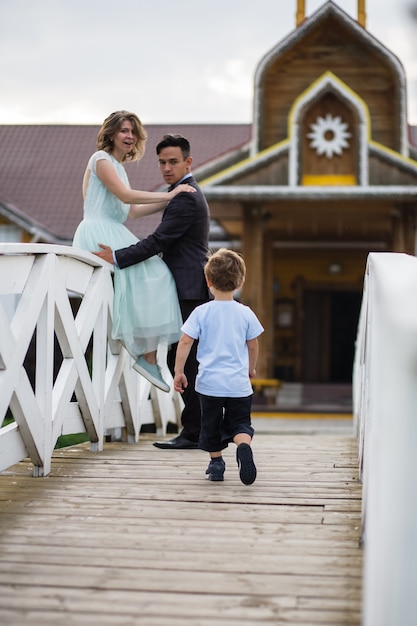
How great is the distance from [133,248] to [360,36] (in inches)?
416

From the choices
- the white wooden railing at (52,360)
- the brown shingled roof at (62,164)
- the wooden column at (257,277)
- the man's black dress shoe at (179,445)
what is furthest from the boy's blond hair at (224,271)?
the brown shingled roof at (62,164)

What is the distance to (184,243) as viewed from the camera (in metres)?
5.31

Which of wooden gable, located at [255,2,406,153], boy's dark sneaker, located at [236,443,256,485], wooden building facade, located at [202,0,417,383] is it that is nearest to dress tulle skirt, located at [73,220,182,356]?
boy's dark sneaker, located at [236,443,256,485]

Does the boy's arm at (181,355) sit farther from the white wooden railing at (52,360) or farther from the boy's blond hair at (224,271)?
the white wooden railing at (52,360)

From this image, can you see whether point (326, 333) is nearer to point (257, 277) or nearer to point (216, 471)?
point (257, 277)

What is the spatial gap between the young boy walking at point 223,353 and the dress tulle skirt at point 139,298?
0.97 m

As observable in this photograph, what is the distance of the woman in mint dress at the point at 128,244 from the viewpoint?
5117 millimetres

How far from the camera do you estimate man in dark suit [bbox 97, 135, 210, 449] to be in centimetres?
517

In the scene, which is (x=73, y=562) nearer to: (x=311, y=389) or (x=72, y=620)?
(x=72, y=620)

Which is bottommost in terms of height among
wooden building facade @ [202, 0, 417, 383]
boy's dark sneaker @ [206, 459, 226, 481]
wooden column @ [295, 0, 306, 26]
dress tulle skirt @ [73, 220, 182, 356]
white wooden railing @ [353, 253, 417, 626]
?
boy's dark sneaker @ [206, 459, 226, 481]

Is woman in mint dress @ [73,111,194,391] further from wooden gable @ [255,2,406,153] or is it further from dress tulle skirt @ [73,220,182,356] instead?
wooden gable @ [255,2,406,153]

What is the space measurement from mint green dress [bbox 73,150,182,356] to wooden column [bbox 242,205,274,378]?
29.4 ft

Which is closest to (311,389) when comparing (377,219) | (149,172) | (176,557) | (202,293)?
(377,219)

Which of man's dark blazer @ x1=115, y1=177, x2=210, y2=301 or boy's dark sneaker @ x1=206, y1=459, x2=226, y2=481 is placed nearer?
boy's dark sneaker @ x1=206, y1=459, x2=226, y2=481
